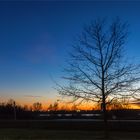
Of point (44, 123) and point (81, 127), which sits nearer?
point (81, 127)

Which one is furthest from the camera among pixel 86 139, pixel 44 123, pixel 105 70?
pixel 44 123

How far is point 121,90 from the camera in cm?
2325

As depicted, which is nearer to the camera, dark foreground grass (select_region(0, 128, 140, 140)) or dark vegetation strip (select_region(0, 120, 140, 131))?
dark foreground grass (select_region(0, 128, 140, 140))

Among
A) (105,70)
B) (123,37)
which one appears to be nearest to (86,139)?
(105,70)

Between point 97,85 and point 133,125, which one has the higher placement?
point 97,85

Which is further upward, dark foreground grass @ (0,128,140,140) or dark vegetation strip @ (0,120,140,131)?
dark vegetation strip @ (0,120,140,131)

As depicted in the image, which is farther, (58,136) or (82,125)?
(82,125)

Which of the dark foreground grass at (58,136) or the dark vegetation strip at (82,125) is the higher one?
the dark vegetation strip at (82,125)

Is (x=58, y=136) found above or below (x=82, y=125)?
below

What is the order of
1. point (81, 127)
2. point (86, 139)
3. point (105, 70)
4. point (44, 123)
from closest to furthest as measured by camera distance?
point (86, 139) → point (105, 70) → point (81, 127) → point (44, 123)

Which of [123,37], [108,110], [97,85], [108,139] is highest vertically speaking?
[123,37]

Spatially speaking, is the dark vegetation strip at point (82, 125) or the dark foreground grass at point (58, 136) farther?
the dark vegetation strip at point (82, 125)

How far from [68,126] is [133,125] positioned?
7.21m

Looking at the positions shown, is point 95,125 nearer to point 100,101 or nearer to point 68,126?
point 68,126
